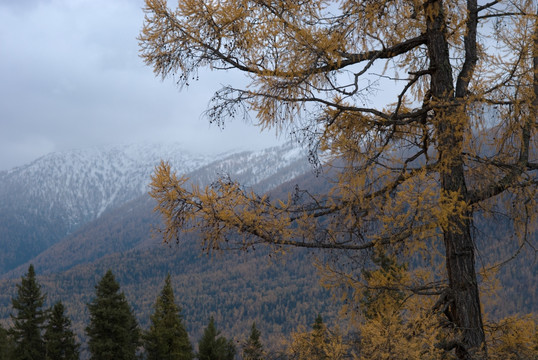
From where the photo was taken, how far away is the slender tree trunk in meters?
4.09

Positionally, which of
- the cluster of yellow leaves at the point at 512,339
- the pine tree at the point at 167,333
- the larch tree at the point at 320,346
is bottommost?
the pine tree at the point at 167,333

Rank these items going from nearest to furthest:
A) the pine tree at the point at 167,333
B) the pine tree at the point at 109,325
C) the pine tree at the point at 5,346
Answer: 1. the pine tree at the point at 109,325
2. the pine tree at the point at 167,333
3. the pine tree at the point at 5,346

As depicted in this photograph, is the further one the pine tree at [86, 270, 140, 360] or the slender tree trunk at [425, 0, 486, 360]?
the pine tree at [86, 270, 140, 360]

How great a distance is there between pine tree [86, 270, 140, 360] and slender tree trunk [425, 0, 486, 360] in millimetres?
21627

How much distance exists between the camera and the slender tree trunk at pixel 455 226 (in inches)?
161

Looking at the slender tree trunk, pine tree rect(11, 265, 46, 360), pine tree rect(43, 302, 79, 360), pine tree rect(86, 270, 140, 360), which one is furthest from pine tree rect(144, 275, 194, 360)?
the slender tree trunk

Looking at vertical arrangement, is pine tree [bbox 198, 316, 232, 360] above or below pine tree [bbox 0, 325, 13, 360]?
below

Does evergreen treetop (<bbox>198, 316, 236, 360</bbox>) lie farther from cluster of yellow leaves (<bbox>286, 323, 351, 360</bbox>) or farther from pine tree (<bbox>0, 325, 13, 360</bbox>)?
cluster of yellow leaves (<bbox>286, 323, 351, 360</bbox>)

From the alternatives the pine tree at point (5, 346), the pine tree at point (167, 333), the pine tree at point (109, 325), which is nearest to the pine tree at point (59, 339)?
the pine tree at point (5, 346)

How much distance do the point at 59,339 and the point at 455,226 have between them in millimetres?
25868

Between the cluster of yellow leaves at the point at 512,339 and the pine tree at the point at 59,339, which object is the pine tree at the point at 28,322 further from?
the cluster of yellow leaves at the point at 512,339

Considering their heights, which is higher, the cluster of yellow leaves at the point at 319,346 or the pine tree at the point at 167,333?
the cluster of yellow leaves at the point at 319,346

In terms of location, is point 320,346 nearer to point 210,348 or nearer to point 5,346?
point 210,348

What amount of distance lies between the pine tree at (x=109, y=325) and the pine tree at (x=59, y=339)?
224cm
